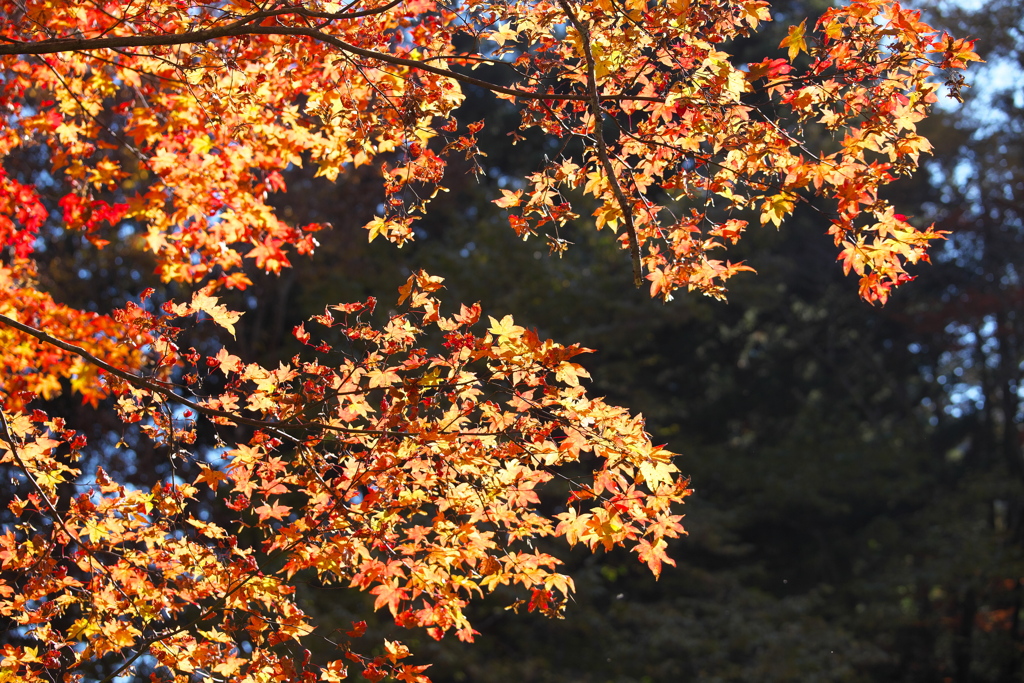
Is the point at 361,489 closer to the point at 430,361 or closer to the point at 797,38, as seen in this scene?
the point at 430,361

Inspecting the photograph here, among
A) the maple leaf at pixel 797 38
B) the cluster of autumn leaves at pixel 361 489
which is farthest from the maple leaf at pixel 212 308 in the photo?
the maple leaf at pixel 797 38

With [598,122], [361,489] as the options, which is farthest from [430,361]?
[598,122]

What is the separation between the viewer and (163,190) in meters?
3.36

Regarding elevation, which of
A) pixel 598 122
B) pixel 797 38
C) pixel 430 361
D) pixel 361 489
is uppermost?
pixel 797 38

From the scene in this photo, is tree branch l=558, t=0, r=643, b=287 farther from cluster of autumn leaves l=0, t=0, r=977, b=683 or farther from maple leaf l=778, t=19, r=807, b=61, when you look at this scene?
maple leaf l=778, t=19, r=807, b=61

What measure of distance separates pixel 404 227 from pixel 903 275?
1425 millimetres

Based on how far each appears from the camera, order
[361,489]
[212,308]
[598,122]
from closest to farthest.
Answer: [598,122]
[361,489]
[212,308]

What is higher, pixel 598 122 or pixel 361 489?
pixel 598 122

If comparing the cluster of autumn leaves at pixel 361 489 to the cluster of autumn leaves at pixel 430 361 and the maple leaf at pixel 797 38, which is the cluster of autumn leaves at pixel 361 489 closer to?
the cluster of autumn leaves at pixel 430 361

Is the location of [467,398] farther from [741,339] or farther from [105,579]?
[741,339]

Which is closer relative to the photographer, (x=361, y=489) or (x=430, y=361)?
(x=430, y=361)

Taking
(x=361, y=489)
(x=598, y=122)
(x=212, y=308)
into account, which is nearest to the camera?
(x=598, y=122)

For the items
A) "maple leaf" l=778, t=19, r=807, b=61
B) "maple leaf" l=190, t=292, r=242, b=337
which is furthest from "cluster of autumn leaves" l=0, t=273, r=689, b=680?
"maple leaf" l=778, t=19, r=807, b=61

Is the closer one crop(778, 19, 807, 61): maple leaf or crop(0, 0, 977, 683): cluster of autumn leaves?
crop(0, 0, 977, 683): cluster of autumn leaves
